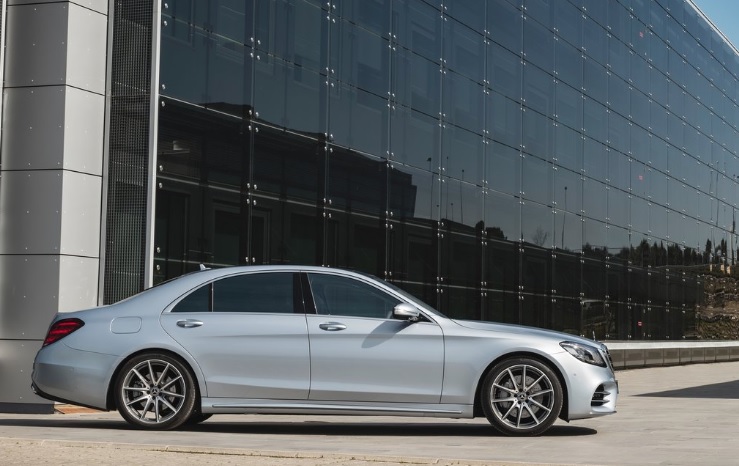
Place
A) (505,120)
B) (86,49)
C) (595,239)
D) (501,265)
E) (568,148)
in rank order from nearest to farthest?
(86,49) → (501,265) → (505,120) → (568,148) → (595,239)

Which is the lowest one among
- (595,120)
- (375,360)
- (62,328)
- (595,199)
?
(375,360)

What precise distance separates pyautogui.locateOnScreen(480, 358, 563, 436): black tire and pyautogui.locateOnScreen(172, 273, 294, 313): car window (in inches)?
75.5

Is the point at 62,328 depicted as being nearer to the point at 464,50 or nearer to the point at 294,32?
the point at 294,32

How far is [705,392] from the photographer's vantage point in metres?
21.5

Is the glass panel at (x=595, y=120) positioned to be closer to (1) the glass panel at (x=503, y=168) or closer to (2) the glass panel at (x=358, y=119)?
(1) the glass panel at (x=503, y=168)

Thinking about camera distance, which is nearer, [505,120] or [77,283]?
[77,283]

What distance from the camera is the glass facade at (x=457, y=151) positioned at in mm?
17047

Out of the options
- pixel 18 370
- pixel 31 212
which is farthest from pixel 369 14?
pixel 18 370

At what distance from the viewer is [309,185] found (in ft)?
63.3

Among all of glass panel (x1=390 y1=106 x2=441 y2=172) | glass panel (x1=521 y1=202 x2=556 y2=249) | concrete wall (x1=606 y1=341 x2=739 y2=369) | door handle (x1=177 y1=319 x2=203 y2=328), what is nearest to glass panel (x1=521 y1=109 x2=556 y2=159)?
glass panel (x1=521 y1=202 x2=556 y2=249)

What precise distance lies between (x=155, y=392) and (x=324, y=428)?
1.84m

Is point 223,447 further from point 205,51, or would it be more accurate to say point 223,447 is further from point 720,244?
point 720,244

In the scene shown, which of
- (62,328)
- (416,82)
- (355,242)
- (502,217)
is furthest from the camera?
(502,217)

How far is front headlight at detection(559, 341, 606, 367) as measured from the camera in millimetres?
11180
